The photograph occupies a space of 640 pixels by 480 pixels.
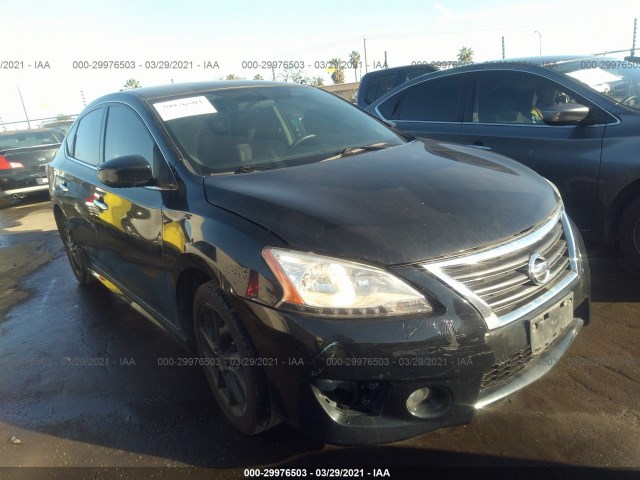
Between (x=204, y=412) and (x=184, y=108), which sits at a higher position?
(x=184, y=108)

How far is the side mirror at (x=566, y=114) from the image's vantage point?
3619 mm

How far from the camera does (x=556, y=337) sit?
229 cm

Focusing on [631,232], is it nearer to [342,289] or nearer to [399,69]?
[342,289]

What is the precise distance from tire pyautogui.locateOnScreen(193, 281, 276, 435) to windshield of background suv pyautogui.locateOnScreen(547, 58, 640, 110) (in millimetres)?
3156

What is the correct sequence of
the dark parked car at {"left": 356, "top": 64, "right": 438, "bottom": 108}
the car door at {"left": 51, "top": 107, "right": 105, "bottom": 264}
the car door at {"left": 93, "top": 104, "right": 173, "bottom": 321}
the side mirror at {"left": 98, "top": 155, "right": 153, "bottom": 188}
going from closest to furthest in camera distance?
the side mirror at {"left": 98, "top": 155, "right": 153, "bottom": 188} < the car door at {"left": 93, "top": 104, "right": 173, "bottom": 321} < the car door at {"left": 51, "top": 107, "right": 105, "bottom": 264} < the dark parked car at {"left": 356, "top": 64, "right": 438, "bottom": 108}

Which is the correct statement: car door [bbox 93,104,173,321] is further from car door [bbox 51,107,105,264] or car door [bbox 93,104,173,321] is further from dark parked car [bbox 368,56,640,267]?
dark parked car [bbox 368,56,640,267]

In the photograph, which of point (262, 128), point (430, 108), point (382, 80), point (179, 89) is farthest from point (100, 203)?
point (382, 80)

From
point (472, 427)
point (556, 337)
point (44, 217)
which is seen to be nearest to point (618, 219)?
point (556, 337)

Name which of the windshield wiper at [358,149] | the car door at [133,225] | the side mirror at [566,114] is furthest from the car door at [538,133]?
the car door at [133,225]

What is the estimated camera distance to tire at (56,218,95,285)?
14.9ft

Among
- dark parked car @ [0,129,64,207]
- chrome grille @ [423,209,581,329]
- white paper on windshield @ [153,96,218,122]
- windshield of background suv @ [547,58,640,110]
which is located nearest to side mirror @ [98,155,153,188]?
white paper on windshield @ [153,96,218,122]

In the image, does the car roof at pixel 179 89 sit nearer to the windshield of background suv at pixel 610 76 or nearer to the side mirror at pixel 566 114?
the side mirror at pixel 566 114

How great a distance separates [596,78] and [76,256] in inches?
180

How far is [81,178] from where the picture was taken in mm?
3926
